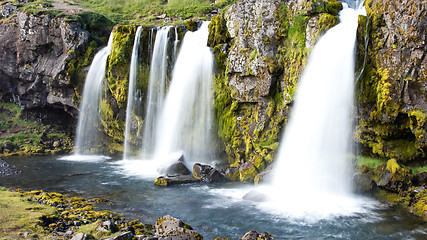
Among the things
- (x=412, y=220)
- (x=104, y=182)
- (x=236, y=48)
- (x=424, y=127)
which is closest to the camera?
(x=412, y=220)

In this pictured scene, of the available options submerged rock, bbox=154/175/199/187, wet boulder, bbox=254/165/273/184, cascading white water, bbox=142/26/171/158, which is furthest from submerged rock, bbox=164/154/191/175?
cascading white water, bbox=142/26/171/158

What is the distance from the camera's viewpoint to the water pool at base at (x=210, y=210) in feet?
36.2

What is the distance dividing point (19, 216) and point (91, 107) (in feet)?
64.0

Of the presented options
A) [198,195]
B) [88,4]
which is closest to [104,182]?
[198,195]

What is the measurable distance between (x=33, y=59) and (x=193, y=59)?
19.6m

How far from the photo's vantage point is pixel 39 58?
105 feet

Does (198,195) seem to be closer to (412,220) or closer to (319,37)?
(412,220)

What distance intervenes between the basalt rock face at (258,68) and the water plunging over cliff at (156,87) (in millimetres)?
4562

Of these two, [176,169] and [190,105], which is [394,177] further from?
[190,105]

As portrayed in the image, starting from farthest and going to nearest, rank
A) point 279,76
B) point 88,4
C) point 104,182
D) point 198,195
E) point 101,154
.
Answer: point 88,4
point 101,154
point 279,76
point 104,182
point 198,195

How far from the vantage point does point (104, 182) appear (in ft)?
60.4

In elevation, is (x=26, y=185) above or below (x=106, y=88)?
below

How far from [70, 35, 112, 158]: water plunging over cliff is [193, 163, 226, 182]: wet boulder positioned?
46.4 ft

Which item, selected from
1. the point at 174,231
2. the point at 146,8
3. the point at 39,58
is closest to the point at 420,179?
the point at 174,231
